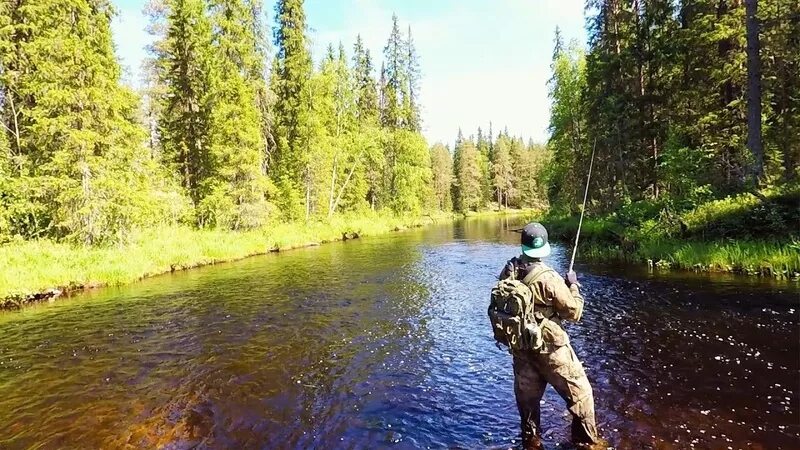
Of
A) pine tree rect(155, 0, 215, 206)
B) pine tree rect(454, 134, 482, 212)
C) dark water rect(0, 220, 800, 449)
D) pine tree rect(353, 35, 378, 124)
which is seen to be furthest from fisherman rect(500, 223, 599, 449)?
pine tree rect(454, 134, 482, 212)

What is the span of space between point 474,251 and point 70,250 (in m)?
18.7

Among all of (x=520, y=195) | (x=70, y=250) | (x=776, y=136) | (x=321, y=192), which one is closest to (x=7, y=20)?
(x=70, y=250)

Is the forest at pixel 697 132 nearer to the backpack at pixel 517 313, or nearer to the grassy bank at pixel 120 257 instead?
the backpack at pixel 517 313

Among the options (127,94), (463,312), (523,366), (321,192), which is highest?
(127,94)

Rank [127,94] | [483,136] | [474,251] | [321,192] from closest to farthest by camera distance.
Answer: [127,94]
[474,251]
[321,192]
[483,136]

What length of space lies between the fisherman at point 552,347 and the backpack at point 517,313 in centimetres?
8

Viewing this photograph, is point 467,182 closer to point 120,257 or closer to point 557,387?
point 120,257

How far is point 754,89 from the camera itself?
53.6 ft

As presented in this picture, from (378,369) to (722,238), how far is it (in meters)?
12.8

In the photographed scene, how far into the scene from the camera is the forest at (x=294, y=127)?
59.3 feet

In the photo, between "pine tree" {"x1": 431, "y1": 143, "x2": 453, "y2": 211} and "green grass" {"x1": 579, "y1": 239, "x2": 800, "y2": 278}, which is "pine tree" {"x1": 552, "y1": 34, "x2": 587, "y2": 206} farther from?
"pine tree" {"x1": 431, "y1": 143, "x2": 453, "y2": 211}

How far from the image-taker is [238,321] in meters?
12.0

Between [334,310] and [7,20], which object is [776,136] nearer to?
[334,310]

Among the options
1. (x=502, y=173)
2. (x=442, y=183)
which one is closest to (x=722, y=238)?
(x=442, y=183)
